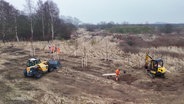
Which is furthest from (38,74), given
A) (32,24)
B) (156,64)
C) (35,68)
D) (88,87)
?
(32,24)

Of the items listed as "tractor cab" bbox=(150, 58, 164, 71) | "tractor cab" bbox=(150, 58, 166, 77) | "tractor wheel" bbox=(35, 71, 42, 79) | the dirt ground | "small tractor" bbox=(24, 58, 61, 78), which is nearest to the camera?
the dirt ground

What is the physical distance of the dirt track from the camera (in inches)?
525

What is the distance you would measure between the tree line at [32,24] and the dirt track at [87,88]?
2189cm

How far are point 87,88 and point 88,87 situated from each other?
216mm

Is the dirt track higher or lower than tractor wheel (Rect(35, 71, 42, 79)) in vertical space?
lower

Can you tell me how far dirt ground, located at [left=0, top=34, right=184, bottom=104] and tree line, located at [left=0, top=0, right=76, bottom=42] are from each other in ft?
70.6

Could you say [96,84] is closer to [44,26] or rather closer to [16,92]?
[16,92]

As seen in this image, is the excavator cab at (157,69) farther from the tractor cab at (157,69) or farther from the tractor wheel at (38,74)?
the tractor wheel at (38,74)

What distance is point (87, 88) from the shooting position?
1520 centimetres

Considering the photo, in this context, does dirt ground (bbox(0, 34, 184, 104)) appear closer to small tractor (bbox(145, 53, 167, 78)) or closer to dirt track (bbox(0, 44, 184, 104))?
dirt track (bbox(0, 44, 184, 104))

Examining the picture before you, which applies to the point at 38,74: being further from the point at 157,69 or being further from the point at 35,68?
the point at 157,69

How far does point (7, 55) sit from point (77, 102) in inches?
675

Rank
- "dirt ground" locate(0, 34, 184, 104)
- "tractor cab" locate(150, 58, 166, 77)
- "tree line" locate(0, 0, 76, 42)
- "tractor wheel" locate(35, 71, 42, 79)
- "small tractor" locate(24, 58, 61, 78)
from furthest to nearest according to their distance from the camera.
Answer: "tree line" locate(0, 0, 76, 42) → "tractor cab" locate(150, 58, 166, 77) → "tractor wheel" locate(35, 71, 42, 79) → "small tractor" locate(24, 58, 61, 78) → "dirt ground" locate(0, 34, 184, 104)

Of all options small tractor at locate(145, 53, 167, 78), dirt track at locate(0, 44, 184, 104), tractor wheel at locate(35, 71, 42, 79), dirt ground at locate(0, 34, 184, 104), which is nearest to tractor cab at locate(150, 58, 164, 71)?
small tractor at locate(145, 53, 167, 78)
